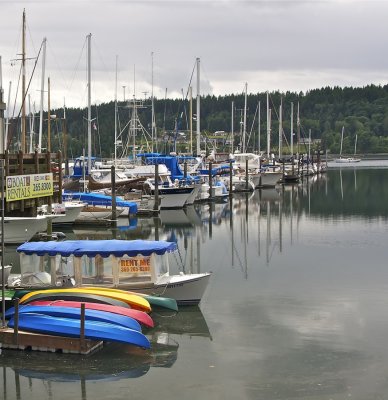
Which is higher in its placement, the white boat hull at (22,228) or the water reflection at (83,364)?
the white boat hull at (22,228)

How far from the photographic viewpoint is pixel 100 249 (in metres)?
24.4

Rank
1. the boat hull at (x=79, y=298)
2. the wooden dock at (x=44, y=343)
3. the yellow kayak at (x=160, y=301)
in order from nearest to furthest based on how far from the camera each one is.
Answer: the wooden dock at (x=44, y=343)
the boat hull at (x=79, y=298)
the yellow kayak at (x=160, y=301)

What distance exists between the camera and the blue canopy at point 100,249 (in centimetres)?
2417

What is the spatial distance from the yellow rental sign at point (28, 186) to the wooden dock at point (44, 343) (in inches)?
433

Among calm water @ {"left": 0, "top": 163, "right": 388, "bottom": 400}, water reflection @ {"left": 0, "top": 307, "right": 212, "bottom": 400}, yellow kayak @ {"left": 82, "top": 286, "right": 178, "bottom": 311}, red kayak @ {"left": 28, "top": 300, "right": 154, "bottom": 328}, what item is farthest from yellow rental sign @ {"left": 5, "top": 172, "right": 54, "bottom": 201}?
water reflection @ {"left": 0, "top": 307, "right": 212, "bottom": 400}

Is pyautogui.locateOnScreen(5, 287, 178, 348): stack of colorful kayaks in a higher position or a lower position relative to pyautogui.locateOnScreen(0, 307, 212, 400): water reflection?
higher

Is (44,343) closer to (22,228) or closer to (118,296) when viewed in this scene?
(118,296)

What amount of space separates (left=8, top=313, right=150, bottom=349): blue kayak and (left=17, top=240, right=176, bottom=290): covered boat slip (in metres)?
3.95

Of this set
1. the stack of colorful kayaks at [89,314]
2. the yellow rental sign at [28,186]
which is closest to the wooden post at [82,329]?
the stack of colorful kayaks at [89,314]

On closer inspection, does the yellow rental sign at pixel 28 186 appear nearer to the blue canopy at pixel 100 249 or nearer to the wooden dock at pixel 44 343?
the blue canopy at pixel 100 249

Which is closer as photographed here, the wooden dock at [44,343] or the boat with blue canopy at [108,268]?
the wooden dock at [44,343]

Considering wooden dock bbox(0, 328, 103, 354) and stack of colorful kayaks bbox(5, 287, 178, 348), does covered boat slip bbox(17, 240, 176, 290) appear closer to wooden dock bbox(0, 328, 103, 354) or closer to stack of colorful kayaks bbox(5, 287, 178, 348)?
stack of colorful kayaks bbox(5, 287, 178, 348)

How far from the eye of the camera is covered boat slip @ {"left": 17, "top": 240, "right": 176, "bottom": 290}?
79.5 feet

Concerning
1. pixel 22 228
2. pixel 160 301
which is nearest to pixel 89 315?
pixel 160 301
